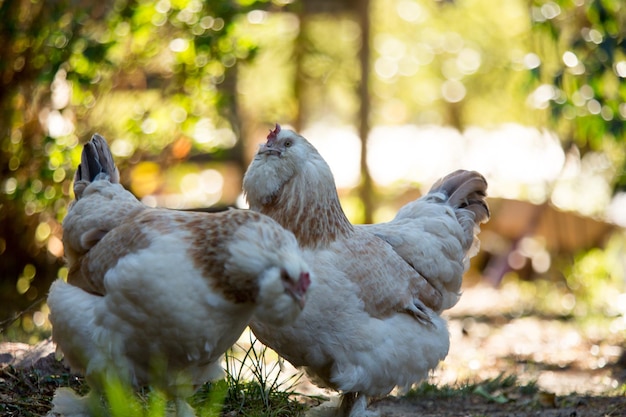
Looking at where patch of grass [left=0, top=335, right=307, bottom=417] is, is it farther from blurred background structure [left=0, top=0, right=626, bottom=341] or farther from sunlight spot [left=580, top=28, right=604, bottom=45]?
sunlight spot [left=580, top=28, right=604, bottom=45]

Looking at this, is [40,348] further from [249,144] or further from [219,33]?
[249,144]

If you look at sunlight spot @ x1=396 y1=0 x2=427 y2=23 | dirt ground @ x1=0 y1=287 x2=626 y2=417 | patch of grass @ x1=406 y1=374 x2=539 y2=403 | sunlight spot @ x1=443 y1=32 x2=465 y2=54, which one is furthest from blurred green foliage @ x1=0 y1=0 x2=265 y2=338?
sunlight spot @ x1=443 y1=32 x2=465 y2=54

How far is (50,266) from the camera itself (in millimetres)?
7238

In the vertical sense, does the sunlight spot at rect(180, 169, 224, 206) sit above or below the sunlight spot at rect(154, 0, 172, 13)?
below

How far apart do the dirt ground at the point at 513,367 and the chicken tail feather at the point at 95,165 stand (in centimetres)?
111

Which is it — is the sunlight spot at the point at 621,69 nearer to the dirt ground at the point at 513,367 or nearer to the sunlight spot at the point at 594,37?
the sunlight spot at the point at 594,37

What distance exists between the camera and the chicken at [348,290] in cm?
377

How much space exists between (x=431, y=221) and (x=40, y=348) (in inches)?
96.7

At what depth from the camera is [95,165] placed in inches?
169

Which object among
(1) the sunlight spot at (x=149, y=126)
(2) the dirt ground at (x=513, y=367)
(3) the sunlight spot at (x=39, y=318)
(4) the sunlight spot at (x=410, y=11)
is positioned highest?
(4) the sunlight spot at (x=410, y=11)

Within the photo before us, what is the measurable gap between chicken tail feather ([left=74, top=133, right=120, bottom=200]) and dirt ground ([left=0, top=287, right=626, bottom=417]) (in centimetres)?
111

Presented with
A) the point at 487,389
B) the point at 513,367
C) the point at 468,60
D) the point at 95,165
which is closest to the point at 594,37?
the point at 513,367

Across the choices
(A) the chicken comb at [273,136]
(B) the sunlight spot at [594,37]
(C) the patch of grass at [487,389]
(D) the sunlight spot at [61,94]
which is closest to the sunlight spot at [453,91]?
(B) the sunlight spot at [594,37]

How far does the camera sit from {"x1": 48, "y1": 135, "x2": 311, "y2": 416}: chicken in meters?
3.07
